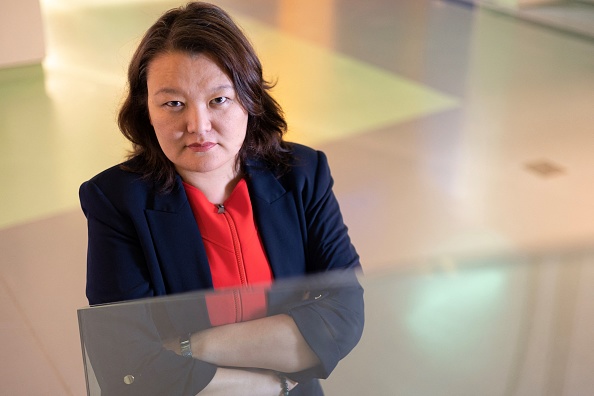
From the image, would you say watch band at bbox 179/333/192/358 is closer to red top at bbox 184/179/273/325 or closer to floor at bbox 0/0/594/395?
red top at bbox 184/179/273/325

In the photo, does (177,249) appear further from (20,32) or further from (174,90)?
(20,32)

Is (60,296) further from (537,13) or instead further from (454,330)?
(537,13)

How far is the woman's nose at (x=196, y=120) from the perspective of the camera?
55.1 inches

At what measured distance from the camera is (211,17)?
1.43 m

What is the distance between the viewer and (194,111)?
1402mm

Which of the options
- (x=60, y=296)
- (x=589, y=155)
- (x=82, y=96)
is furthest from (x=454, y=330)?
(x=82, y=96)

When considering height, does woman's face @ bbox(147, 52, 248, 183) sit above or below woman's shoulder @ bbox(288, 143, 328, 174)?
A: above

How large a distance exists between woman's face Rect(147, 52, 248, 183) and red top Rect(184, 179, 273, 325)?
9 centimetres

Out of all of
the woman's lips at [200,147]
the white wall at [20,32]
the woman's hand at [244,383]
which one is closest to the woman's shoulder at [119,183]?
the woman's lips at [200,147]

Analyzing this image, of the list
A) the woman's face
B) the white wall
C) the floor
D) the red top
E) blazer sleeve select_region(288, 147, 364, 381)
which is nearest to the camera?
blazer sleeve select_region(288, 147, 364, 381)

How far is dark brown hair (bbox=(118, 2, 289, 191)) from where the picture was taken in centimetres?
141

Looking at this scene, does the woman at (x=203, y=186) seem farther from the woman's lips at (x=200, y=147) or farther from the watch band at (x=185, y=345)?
the watch band at (x=185, y=345)

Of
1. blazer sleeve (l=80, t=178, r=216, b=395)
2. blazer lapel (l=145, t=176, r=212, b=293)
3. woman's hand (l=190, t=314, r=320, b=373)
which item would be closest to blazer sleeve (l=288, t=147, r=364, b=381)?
woman's hand (l=190, t=314, r=320, b=373)

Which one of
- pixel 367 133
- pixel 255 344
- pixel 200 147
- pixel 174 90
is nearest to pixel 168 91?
pixel 174 90
